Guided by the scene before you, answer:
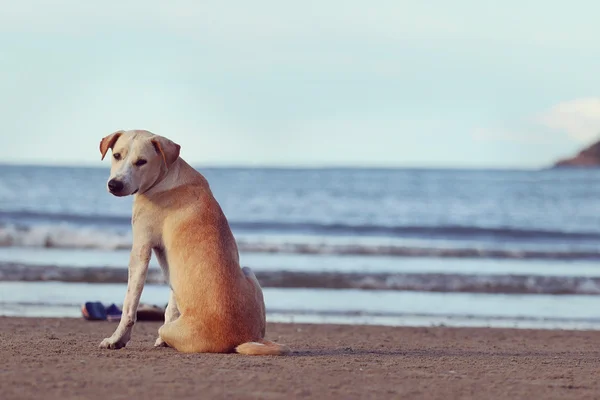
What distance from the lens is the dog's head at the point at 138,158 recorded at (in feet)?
17.9

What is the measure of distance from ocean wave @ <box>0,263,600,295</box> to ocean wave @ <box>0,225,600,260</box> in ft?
11.3

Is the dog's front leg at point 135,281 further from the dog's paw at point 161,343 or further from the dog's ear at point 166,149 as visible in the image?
the dog's ear at point 166,149

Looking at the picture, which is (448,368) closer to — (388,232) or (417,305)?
(417,305)

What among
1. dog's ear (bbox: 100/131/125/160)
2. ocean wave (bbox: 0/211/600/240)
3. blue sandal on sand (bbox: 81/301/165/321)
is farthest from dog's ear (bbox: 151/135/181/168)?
ocean wave (bbox: 0/211/600/240)

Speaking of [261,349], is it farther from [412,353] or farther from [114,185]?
[412,353]

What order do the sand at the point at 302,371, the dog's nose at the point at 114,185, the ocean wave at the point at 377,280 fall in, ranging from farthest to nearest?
the ocean wave at the point at 377,280 → the dog's nose at the point at 114,185 → the sand at the point at 302,371

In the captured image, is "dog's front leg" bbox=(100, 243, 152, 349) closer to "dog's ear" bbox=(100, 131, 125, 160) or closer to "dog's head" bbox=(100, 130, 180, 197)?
"dog's head" bbox=(100, 130, 180, 197)

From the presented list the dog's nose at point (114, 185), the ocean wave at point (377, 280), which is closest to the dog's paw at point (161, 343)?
the dog's nose at point (114, 185)

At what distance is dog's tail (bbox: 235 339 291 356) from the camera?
18.2ft

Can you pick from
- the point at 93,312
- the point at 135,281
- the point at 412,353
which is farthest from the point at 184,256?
the point at 93,312

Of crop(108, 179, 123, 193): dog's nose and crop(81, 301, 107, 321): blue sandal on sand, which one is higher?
crop(108, 179, 123, 193): dog's nose

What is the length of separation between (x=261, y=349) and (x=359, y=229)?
17.3 m

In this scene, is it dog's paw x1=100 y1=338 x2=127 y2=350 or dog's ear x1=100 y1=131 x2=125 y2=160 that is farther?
dog's paw x1=100 y1=338 x2=127 y2=350

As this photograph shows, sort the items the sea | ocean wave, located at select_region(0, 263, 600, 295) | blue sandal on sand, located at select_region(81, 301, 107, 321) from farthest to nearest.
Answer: ocean wave, located at select_region(0, 263, 600, 295) < the sea < blue sandal on sand, located at select_region(81, 301, 107, 321)
